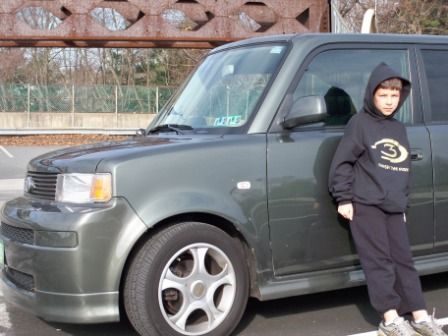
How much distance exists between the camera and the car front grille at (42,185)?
3877 millimetres

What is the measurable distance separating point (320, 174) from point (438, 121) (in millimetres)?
1153

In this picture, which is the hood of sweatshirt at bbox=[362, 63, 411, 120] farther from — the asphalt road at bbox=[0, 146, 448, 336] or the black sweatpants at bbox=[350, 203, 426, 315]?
the asphalt road at bbox=[0, 146, 448, 336]

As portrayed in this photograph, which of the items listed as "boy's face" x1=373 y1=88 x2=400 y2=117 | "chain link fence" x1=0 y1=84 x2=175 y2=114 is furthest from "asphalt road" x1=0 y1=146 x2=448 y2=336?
"chain link fence" x1=0 y1=84 x2=175 y2=114

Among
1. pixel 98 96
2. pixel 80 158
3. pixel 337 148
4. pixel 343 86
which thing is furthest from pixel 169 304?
pixel 98 96

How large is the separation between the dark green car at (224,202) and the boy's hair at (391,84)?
0.44 metres

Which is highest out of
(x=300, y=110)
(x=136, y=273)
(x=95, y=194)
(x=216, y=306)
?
(x=300, y=110)

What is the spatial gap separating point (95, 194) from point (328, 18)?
1071 cm

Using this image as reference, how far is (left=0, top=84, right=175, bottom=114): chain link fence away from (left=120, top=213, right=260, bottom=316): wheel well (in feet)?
99.4

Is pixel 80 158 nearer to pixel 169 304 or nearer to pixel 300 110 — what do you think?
pixel 169 304

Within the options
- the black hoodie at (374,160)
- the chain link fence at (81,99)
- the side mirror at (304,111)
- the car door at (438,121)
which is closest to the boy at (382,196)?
the black hoodie at (374,160)

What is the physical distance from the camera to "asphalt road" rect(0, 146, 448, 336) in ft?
14.0

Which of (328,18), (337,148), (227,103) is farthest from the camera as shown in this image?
(328,18)

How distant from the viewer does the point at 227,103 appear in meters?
4.41

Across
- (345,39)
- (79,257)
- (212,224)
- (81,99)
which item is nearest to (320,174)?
(212,224)
